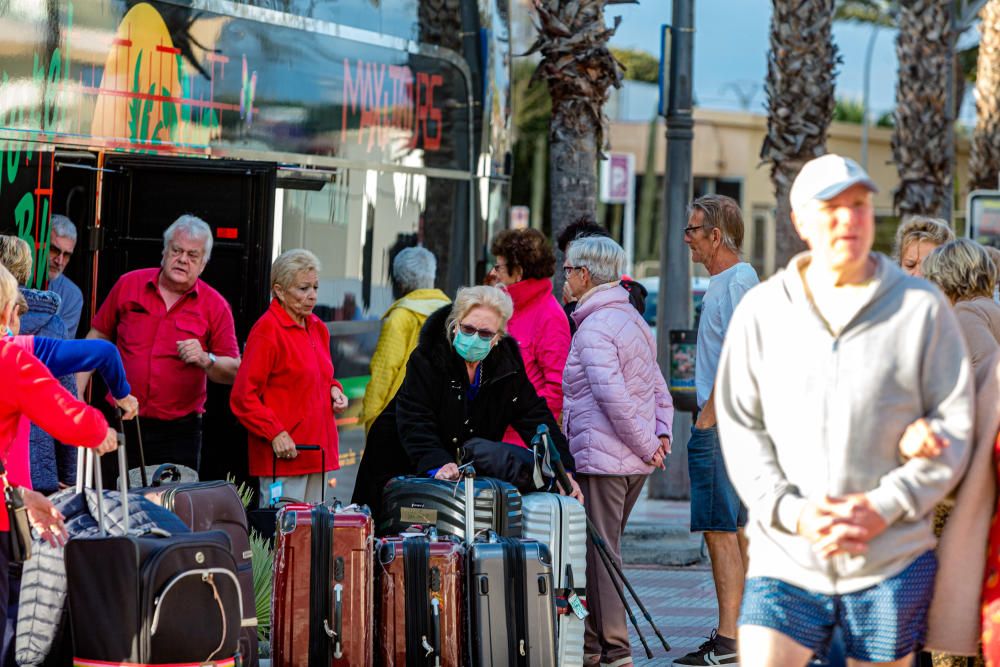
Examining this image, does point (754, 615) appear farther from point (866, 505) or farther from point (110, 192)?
point (110, 192)

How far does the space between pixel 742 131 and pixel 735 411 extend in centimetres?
4737

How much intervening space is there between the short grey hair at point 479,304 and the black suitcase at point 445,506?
65 centimetres

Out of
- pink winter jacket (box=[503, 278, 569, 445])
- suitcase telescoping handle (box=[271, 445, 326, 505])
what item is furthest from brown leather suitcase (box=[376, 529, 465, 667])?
pink winter jacket (box=[503, 278, 569, 445])

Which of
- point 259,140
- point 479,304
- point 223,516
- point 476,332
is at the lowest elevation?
point 223,516

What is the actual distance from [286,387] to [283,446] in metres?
0.35

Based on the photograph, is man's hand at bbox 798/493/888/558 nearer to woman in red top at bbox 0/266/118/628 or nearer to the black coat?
woman in red top at bbox 0/266/118/628

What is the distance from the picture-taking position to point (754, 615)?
3.93 m

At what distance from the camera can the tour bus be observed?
27.7 feet

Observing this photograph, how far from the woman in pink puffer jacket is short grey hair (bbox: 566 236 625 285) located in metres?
0.04

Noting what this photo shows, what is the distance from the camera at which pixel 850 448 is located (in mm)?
3848

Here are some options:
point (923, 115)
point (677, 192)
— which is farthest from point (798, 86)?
point (923, 115)

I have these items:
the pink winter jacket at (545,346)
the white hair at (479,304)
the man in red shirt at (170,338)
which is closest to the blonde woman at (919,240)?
the pink winter jacket at (545,346)

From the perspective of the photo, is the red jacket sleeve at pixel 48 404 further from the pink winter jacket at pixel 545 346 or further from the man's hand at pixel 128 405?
the pink winter jacket at pixel 545 346

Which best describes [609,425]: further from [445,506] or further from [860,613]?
[860,613]
